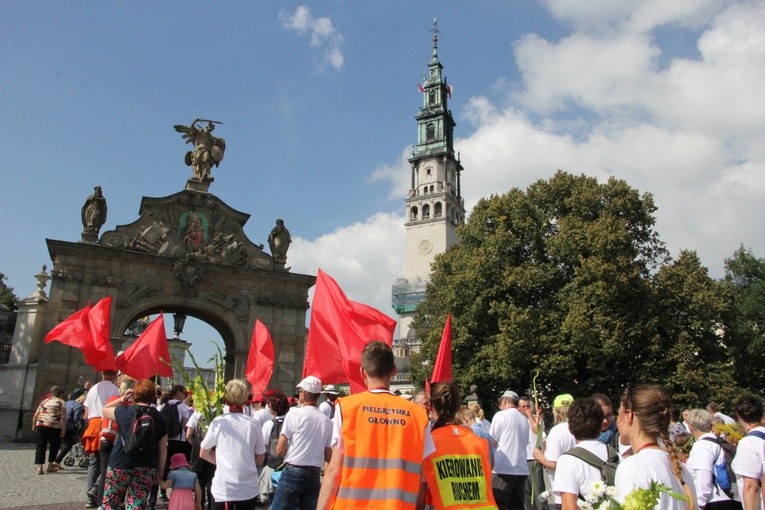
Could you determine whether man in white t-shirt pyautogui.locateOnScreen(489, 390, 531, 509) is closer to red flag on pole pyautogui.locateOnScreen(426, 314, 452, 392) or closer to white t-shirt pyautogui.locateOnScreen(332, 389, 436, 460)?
red flag on pole pyautogui.locateOnScreen(426, 314, 452, 392)

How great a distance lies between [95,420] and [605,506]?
9.33 m

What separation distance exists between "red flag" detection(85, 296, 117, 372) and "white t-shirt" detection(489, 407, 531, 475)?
940cm

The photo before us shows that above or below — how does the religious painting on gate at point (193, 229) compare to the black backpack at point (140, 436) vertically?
above

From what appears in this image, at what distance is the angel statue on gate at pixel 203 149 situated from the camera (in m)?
26.1

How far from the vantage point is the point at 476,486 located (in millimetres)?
4352

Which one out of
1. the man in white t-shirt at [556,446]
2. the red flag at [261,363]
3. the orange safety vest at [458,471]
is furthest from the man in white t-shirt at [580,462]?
the red flag at [261,363]

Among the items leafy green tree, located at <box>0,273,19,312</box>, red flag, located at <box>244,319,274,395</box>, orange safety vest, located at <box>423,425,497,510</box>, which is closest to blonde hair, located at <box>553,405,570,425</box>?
orange safety vest, located at <box>423,425,497,510</box>

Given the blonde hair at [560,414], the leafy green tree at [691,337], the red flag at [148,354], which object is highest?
the leafy green tree at [691,337]

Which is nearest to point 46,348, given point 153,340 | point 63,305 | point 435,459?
point 63,305

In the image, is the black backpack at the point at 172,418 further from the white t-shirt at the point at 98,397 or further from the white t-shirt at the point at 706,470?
the white t-shirt at the point at 706,470

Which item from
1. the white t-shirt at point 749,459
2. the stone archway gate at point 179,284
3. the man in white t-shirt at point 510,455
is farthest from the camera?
the stone archway gate at point 179,284

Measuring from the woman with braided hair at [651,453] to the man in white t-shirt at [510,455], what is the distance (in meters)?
4.56

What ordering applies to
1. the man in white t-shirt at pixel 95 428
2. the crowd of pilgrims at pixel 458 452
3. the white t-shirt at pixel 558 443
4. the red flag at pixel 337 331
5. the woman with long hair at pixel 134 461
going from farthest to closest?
the man in white t-shirt at pixel 95 428
the red flag at pixel 337 331
the white t-shirt at pixel 558 443
the woman with long hair at pixel 134 461
the crowd of pilgrims at pixel 458 452

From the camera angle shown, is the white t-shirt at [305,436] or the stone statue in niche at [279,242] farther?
the stone statue in niche at [279,242]
